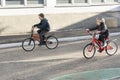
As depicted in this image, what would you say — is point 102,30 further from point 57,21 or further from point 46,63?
point 57,21

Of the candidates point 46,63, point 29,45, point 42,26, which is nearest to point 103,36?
point 46,63

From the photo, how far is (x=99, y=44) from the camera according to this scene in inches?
557

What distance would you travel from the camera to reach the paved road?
37.3 feet

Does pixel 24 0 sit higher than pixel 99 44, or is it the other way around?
Answer: pixel 24 0

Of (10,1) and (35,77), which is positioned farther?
(10,1)

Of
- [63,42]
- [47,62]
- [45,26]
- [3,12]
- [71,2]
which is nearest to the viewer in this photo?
[47,62]

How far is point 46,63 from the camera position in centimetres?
1314

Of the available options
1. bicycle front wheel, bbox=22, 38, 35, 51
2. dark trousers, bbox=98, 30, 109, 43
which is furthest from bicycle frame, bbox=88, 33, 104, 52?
bicycle front wheel, bbox=22, 38, 35, 51

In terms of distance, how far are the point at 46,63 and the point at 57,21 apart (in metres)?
13.9

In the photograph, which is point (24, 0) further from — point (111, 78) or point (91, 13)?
point (111, 78)

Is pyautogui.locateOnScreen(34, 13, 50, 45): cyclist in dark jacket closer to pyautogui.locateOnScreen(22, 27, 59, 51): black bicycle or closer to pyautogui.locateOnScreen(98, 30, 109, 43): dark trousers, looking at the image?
pyautogui.locateOnScreen(22, 27, 59, 51): black bicycle

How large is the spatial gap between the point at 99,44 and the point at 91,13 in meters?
14.7

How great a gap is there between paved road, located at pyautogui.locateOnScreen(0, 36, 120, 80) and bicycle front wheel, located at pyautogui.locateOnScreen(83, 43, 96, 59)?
180mm

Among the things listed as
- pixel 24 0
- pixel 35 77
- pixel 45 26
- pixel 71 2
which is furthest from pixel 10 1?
pixel 35 77
